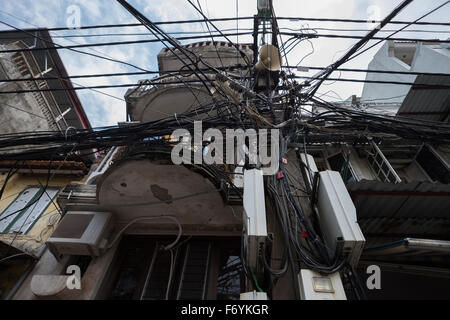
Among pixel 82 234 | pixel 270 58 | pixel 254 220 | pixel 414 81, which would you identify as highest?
pixel 414 81

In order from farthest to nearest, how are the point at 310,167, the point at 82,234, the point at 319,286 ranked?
the point at 82,234
the point at 310,167
the point at 319,286

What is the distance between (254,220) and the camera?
197 centimetres

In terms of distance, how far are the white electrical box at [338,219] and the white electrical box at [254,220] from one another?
591mm

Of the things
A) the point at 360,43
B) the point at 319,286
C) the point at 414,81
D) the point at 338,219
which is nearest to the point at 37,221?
the point at 319,286

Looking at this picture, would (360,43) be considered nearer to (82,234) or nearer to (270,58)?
(270,58)

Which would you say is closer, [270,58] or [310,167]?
[310,167]

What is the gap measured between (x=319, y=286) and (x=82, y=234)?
352 cm

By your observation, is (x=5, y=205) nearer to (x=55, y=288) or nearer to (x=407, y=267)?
(x=55, y=288)

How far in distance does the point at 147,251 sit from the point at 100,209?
3.53 ft

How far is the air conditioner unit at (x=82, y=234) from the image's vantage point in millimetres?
3559

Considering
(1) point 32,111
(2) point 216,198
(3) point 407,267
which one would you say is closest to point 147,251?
(2) point 216,198

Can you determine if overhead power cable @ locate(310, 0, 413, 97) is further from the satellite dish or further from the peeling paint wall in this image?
the peeling paint wall
